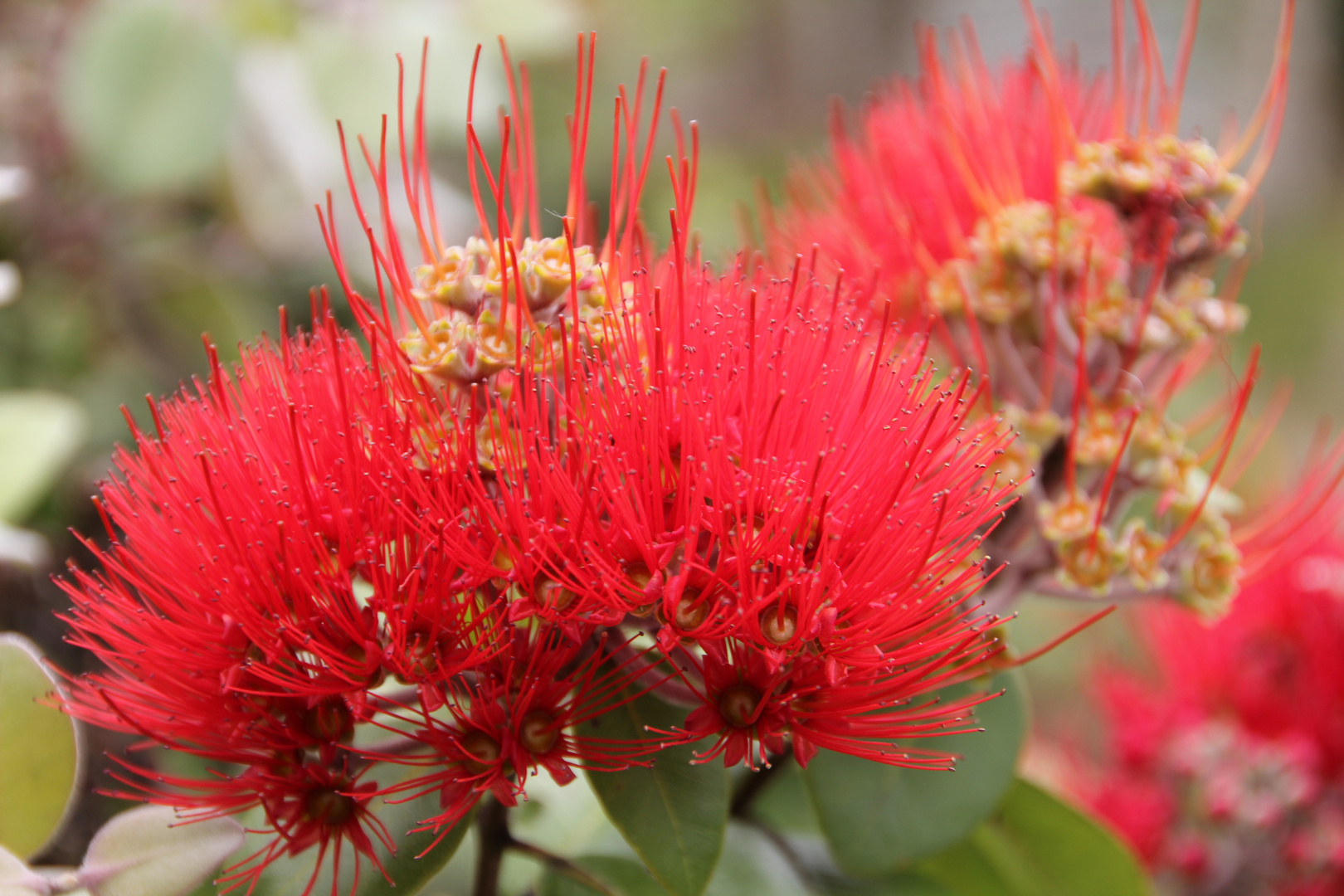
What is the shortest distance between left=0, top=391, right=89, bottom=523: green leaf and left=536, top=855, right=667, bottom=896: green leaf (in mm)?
548

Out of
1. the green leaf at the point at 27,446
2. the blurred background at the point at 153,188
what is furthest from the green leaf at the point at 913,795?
the green leaf at the point at 27,446

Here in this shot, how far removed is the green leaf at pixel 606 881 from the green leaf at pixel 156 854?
6.7 inches

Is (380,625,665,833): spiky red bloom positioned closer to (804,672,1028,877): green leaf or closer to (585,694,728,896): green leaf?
(585,694,728,896): green leaf

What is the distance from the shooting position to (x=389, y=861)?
51cm

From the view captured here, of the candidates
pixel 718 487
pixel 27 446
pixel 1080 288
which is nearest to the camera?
pixel 718 487

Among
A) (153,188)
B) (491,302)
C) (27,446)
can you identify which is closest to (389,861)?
(491,302)

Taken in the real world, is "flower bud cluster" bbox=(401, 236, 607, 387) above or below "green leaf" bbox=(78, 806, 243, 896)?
above

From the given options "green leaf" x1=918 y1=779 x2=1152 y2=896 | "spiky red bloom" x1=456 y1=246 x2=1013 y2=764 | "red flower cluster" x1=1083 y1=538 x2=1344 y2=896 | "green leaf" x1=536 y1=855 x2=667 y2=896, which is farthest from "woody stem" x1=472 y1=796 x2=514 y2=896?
"red flower cluster" x1=1083 y1=538 x2=1344 y2=896

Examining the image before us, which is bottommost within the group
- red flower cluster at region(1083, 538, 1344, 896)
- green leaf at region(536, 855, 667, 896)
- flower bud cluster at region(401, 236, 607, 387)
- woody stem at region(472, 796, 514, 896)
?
red flower cluster at region(1083, 538, 1344, 896)

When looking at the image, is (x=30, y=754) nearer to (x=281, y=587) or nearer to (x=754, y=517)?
(x=281, y=587)

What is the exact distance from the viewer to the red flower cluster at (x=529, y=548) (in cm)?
46

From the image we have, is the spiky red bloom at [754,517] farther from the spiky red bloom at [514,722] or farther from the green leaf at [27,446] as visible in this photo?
the green leaf at [27,446]

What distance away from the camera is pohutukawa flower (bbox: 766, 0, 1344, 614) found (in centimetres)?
65

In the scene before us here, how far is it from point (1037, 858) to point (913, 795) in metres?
0.18
